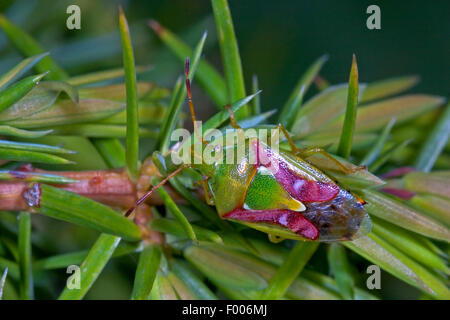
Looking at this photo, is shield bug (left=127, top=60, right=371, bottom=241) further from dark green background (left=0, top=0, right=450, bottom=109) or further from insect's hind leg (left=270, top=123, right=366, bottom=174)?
dark green background (left=0, top=0, right=450, bottom=109)

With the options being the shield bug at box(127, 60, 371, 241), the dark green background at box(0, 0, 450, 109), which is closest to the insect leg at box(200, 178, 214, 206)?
the shield bug at box(127, 60, 371, 241)

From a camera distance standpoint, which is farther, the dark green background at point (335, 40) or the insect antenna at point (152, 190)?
the dark green background at point (335, 40)

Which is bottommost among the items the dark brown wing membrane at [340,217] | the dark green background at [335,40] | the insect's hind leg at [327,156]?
the dark brown wing membrane at [340,217]

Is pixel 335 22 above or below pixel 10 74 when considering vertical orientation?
above

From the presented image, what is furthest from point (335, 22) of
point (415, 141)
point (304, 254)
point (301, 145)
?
point (304, 254)

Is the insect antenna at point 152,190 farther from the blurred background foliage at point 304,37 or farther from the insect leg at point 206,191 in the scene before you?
the blurred background foliage at point 304,37

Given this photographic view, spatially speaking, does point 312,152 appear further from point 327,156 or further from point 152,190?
point 152,190

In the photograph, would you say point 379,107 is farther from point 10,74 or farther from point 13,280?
point 13,280

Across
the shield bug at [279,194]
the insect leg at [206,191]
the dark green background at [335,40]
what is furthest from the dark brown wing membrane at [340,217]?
the dark green background at [335,40]
